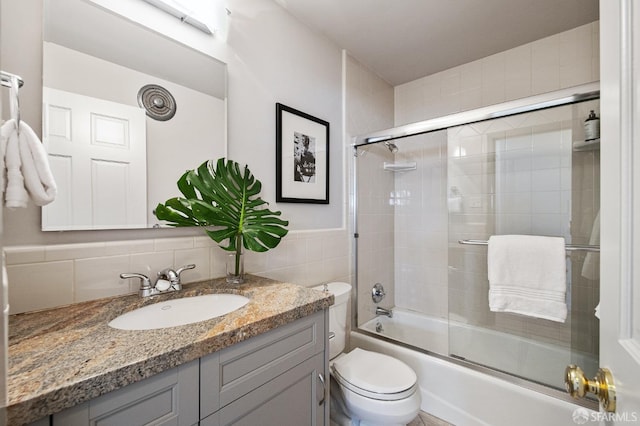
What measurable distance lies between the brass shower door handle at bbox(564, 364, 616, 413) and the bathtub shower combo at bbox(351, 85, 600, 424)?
1.16 meters

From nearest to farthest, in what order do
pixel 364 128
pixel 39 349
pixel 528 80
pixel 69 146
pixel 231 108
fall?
pixel 39 349 → pixel 69 146 → pixel 231 108 → pixel 528 80 → pixel 364 128

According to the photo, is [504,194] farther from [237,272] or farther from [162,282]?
[162,282]

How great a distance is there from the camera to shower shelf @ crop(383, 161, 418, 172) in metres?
2.48

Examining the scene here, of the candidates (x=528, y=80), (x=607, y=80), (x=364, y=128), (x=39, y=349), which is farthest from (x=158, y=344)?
(x=528, y=80)

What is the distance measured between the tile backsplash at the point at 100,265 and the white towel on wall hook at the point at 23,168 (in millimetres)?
438

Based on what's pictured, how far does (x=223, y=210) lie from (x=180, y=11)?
896 millimetres

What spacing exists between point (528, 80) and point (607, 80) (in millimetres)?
1986

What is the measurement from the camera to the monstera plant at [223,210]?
117 cm

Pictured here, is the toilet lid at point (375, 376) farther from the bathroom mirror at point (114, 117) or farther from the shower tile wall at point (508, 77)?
the shower tile wall at point (508, 77)

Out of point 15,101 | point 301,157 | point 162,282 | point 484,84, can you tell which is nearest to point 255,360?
point 162,282

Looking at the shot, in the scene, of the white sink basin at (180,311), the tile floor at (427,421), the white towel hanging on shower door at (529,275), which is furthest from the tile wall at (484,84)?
the white sink basin at (180,311)

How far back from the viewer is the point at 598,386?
53 cm

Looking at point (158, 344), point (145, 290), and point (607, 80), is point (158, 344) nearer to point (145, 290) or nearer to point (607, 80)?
point (145, 290)

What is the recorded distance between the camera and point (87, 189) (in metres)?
1.02
